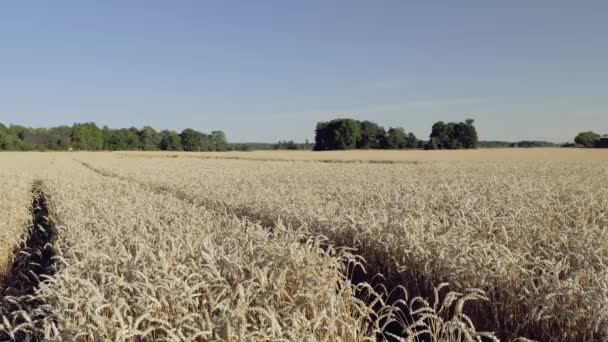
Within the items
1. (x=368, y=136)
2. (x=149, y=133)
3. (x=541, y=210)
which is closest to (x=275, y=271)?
(x=541, y=210)

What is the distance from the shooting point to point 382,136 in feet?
396

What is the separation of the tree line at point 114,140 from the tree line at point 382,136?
108ft

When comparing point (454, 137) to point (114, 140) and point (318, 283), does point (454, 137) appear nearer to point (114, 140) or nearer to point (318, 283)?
point (114, 140)

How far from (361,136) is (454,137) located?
24.3 m

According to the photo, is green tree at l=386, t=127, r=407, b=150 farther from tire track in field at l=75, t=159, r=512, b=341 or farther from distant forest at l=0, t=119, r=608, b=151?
tire track in field at l=75, t=159, r=512, b=341

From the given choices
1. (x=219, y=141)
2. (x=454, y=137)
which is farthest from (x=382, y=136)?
(x=219, y=141)

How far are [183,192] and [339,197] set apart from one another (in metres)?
6.87

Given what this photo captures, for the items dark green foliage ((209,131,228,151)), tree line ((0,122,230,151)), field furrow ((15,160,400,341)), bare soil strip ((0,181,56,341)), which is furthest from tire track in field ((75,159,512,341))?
dark green foliage ((209,131,228,151))

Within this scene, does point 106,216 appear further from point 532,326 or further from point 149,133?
point 149,133

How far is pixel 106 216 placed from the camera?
8750 mm

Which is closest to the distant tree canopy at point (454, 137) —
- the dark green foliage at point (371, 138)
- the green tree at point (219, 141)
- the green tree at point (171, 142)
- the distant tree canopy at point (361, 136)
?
the distant tree canopy at point (361, 136)

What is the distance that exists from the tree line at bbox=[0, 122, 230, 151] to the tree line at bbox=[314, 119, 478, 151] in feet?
108

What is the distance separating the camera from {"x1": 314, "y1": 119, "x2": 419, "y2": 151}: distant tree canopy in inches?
4569

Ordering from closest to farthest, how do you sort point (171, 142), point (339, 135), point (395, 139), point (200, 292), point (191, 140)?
point (200, 292), point (395, 139), point (339, 135), point (191, 140), point (171, 142)
